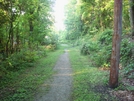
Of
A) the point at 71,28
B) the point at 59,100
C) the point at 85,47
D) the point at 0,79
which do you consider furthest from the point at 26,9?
the point at 71,28

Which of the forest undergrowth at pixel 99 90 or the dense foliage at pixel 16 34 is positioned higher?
the dense foliage at pixel 16 34

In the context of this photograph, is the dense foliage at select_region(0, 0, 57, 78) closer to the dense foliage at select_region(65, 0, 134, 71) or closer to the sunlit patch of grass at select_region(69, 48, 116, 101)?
the sunlit patch of grass at select_region(69, 48, 116, 101)

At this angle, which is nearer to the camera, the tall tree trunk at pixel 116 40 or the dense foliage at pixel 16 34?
the tall tree trunk at pixel 116 40

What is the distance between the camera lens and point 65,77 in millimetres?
9523

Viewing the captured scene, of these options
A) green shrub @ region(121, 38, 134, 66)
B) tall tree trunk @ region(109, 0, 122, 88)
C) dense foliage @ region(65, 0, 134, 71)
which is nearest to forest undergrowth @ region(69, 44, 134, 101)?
tall tree trunk @ region(109, 0, 122, 88)

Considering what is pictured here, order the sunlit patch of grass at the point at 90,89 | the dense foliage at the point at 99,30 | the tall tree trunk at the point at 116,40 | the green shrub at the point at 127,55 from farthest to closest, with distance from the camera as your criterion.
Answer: the dense foliage at the point at 99,30 < the green shrub at the point at 127,55 < the tall tree trunk at the point at 116,40 < the sunlit patch of grass at the point at 90,89

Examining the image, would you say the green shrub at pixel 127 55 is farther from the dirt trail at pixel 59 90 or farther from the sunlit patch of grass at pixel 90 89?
the dirt trail at pixel 59 90

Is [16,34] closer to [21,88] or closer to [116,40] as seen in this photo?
[21,88]

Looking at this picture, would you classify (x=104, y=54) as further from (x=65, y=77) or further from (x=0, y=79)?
(x=0, y=79)

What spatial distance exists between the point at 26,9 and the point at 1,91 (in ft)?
29.4

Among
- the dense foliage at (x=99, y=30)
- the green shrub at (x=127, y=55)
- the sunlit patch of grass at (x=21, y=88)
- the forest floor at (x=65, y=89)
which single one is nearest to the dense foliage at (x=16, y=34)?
the sunlit patch of grass at (x=21, y=88)

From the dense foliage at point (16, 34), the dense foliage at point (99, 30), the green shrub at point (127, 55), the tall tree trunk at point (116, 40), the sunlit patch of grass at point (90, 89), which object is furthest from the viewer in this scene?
the dense foliage at point (99, 30)

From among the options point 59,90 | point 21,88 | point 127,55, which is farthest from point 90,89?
point 127,55

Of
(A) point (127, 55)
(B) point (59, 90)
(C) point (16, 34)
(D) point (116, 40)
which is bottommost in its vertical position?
(B) point (59, 90)
